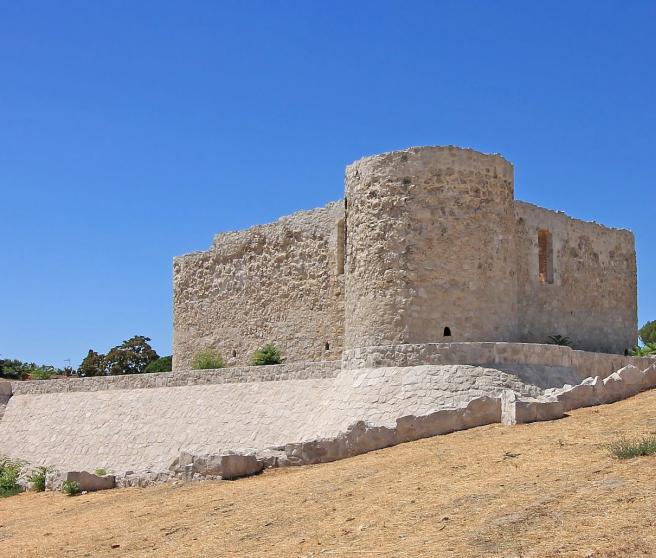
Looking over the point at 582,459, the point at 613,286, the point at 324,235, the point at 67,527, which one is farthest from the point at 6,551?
the point at 613,286

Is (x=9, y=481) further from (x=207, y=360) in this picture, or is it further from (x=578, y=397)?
(x=578, y=397)

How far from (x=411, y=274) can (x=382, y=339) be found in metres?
1.43

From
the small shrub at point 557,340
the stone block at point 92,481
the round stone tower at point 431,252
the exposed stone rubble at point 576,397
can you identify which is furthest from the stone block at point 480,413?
the small shrub at point 557,340

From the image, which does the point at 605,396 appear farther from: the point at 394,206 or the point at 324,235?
the point at 324,235

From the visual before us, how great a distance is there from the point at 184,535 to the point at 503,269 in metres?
10.5

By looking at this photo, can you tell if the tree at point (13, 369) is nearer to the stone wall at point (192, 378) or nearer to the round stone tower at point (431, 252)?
the stone wall at point (192, 378)

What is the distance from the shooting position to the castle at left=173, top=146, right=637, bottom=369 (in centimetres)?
1798

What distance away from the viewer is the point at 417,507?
9.40 meters

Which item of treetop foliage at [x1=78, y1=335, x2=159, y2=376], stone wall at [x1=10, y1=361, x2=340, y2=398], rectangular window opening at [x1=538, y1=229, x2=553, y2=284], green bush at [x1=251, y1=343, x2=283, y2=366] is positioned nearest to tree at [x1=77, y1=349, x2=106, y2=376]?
treetop foliage at [x1=78, y1=335, x2=159, y2=376]

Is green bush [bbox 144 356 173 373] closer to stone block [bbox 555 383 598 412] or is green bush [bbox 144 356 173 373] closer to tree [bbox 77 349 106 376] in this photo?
tree [bbox 77 349 106 376]

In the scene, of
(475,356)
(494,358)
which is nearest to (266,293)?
(475,356)

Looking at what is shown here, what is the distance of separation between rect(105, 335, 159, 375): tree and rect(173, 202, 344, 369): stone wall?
36.6ft

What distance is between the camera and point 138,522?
1130 cm

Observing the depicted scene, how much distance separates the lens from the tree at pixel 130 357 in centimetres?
3850
